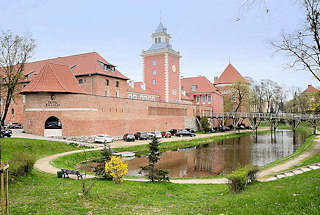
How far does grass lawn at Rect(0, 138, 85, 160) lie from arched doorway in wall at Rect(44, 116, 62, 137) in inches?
151

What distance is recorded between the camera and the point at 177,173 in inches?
705

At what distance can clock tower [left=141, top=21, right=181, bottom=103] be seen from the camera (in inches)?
1922

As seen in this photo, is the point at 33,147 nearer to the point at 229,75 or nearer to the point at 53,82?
the point at 53,82

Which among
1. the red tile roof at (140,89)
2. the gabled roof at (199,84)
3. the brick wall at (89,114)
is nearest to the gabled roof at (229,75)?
the gabled roof at (199,84)

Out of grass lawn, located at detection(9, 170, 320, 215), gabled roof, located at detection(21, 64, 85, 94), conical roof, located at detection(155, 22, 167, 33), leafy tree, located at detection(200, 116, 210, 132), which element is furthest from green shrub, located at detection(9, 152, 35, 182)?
conical roof, located at detection(155, 22, 167, 33)

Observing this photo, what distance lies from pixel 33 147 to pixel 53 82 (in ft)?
30.3

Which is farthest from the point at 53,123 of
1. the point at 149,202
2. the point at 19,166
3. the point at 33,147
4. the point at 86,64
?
the point at 149,202

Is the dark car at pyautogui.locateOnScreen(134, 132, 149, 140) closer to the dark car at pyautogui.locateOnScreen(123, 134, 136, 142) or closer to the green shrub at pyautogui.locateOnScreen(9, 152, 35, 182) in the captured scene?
the dark car at pyautogui.locateOnScreen(123, 134, 136, 142)

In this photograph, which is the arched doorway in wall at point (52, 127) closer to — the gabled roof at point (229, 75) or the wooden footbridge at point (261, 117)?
the wooden footbridge at point (261, 117)

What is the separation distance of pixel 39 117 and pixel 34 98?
2.15 m

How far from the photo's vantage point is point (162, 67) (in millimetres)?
49000

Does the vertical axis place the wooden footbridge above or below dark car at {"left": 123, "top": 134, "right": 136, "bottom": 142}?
above

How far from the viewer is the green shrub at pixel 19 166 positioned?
34.7 feet

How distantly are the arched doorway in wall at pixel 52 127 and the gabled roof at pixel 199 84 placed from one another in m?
36.6
